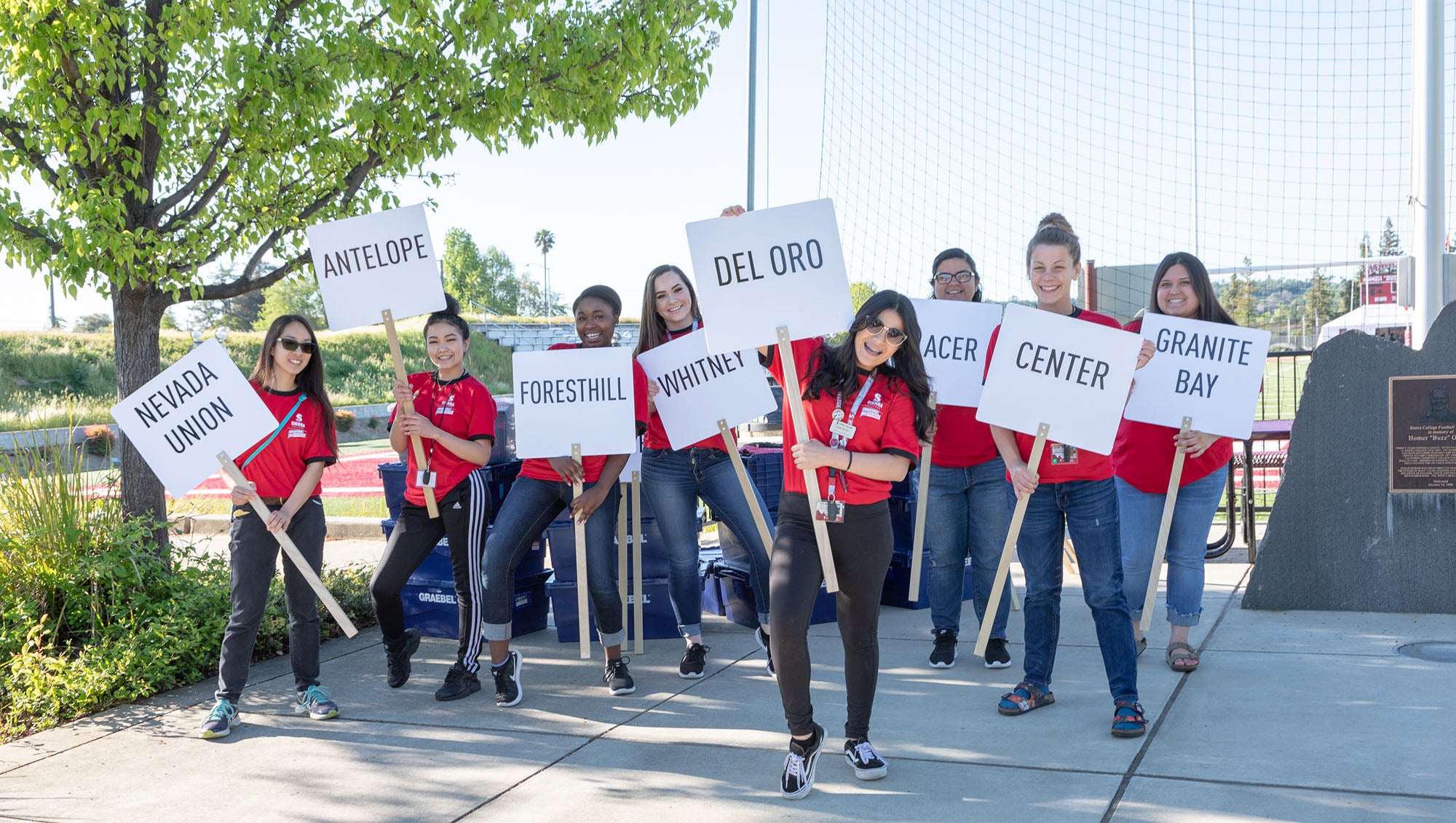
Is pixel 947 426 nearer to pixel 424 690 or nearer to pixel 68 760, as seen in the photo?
pixel 424 690

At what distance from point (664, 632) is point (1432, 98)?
6.08m

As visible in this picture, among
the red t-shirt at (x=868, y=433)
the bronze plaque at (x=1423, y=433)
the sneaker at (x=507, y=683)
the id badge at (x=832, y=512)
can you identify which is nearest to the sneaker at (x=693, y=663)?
the sneaker at (x=507, y=683)

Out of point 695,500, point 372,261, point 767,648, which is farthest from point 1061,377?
point 372,261

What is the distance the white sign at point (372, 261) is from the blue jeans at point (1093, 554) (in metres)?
2.98

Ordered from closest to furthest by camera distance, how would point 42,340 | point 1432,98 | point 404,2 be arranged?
point 404,2 → point 1432,98 → point 42,340

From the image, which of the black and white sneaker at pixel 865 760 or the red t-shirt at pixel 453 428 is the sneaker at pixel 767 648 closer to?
the black and white sneaker at pixel 865 760

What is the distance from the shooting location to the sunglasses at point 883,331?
4.10 m

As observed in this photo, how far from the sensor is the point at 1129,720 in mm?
4531

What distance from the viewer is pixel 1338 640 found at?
596 cm

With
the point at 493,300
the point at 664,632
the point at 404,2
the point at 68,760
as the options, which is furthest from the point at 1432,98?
the point at 493,300

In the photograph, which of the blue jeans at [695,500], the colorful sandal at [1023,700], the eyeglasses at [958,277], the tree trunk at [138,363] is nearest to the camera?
the colorful sandal at [1023,700]

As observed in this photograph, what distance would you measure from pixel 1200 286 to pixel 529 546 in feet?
11.4

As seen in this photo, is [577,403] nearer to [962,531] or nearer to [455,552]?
[455,552]

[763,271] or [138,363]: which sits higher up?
[763,271]
